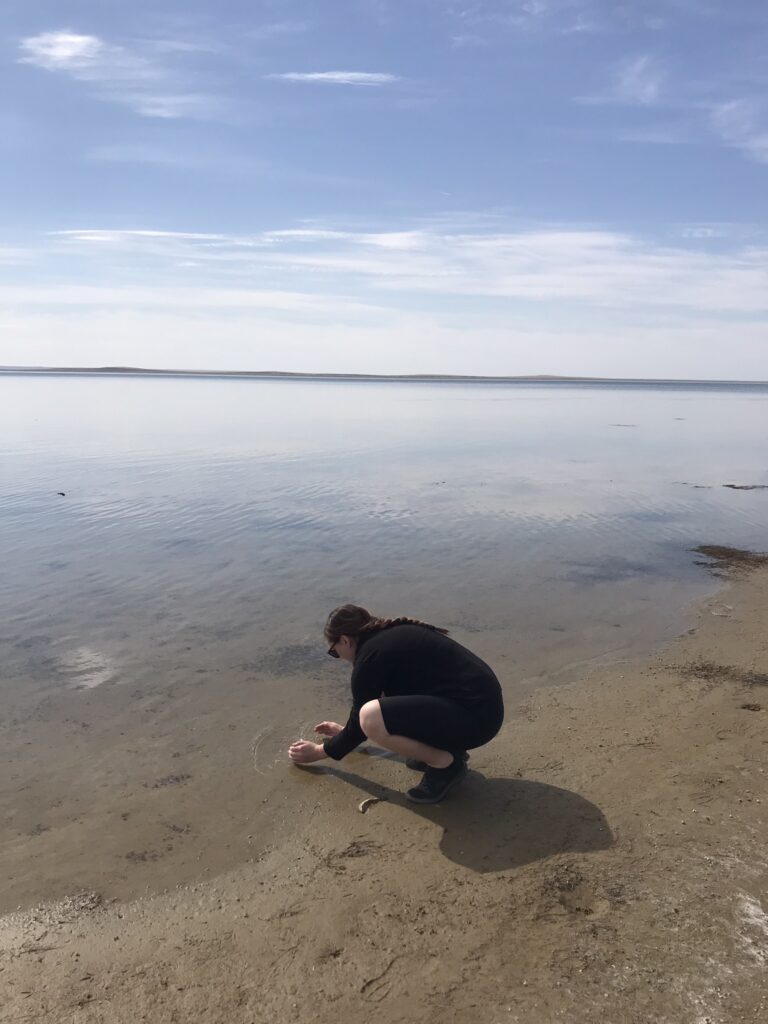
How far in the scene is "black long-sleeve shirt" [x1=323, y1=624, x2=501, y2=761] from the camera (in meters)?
4.76

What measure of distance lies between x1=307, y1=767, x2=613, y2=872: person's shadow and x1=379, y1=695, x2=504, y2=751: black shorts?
43cm

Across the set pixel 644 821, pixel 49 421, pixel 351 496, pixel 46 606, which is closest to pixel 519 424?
pixel 49 421

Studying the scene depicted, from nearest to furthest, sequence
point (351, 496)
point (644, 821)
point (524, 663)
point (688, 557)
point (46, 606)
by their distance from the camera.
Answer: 1. point (644, 821)
2. point (524, 663)
3. point (46, 606)
4. point (688, 557)
5. point (351, 496)

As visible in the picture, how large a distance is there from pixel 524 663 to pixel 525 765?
2.19m

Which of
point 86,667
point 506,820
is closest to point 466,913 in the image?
point 506,820

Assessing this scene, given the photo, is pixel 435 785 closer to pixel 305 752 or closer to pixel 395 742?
pixel 395 742

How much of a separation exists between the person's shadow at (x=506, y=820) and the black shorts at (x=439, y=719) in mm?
427

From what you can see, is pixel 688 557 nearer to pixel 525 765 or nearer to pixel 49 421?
pixel 525 765

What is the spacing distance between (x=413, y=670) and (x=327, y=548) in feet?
24.6

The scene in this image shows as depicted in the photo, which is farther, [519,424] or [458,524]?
[519,424]

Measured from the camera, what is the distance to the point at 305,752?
17.6 feet

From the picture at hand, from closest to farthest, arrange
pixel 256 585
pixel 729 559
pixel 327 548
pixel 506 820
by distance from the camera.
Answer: pixel 506 820
pixel 256 585
pixel 729 559
pixel 327 548

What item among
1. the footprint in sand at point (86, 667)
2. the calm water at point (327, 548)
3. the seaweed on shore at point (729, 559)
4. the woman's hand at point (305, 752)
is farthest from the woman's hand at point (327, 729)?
the seaweed on shore at point (729, 559)

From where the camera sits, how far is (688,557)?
12.1 m
